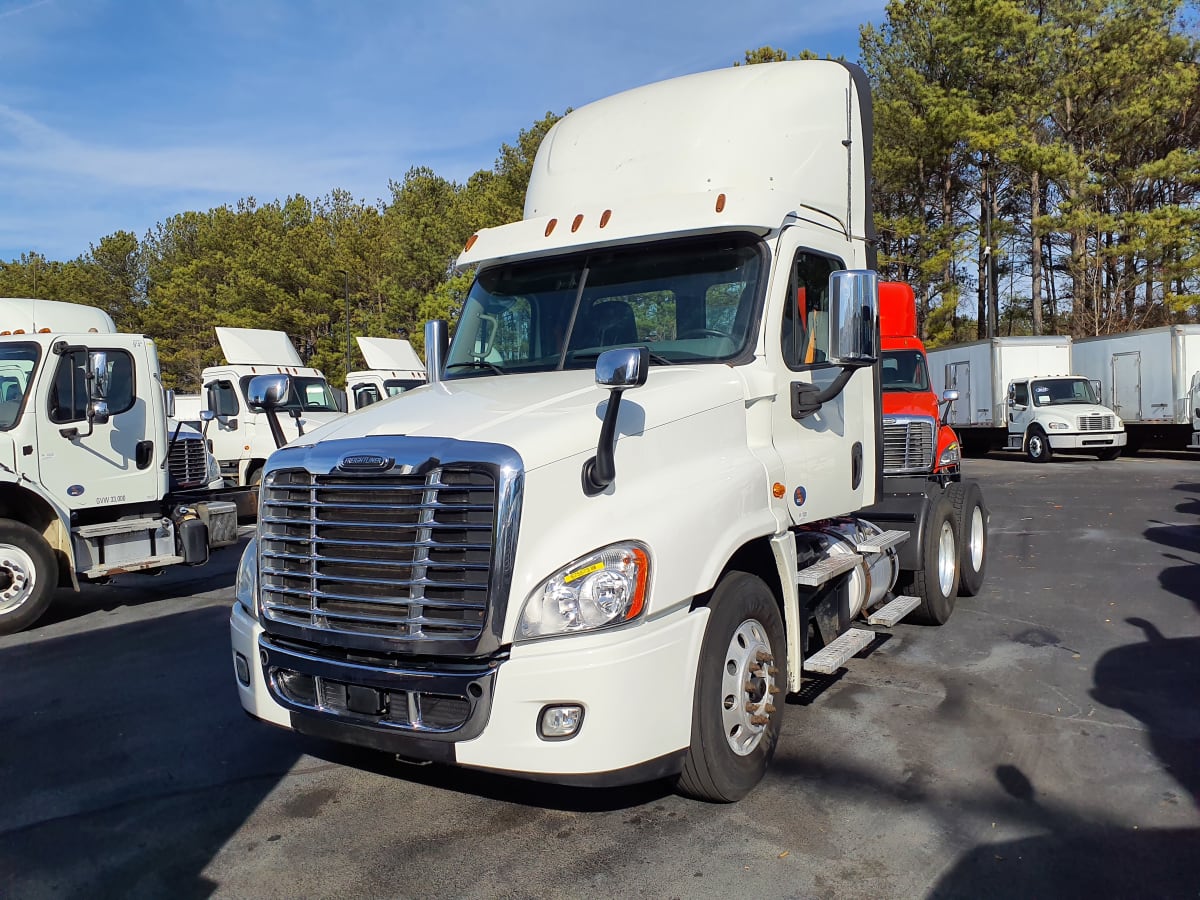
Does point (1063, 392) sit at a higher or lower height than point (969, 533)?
higher

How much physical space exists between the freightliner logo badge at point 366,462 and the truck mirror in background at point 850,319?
7.09 feet

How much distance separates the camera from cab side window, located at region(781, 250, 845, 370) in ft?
15.1

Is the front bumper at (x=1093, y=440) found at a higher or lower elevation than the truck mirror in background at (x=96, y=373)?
lower

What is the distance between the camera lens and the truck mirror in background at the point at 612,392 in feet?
11.1

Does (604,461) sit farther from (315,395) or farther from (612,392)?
(315,395)

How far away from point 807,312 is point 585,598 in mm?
2240

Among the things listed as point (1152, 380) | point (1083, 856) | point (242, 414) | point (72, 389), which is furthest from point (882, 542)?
point (1152, 380)

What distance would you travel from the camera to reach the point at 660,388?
3.94 meters

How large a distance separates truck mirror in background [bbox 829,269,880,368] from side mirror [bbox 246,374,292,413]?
270cm

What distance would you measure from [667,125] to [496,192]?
25.1m

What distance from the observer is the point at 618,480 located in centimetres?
354

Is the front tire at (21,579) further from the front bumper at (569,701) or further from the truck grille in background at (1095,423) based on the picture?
the truck grille in background at (1095,423)

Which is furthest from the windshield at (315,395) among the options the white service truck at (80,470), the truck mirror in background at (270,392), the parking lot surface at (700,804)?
the truck mirror in background at (270,392)

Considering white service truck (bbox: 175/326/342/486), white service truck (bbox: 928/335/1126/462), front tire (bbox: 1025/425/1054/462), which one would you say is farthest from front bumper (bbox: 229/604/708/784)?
front tire (bbox: 1025/425/1054/462)
